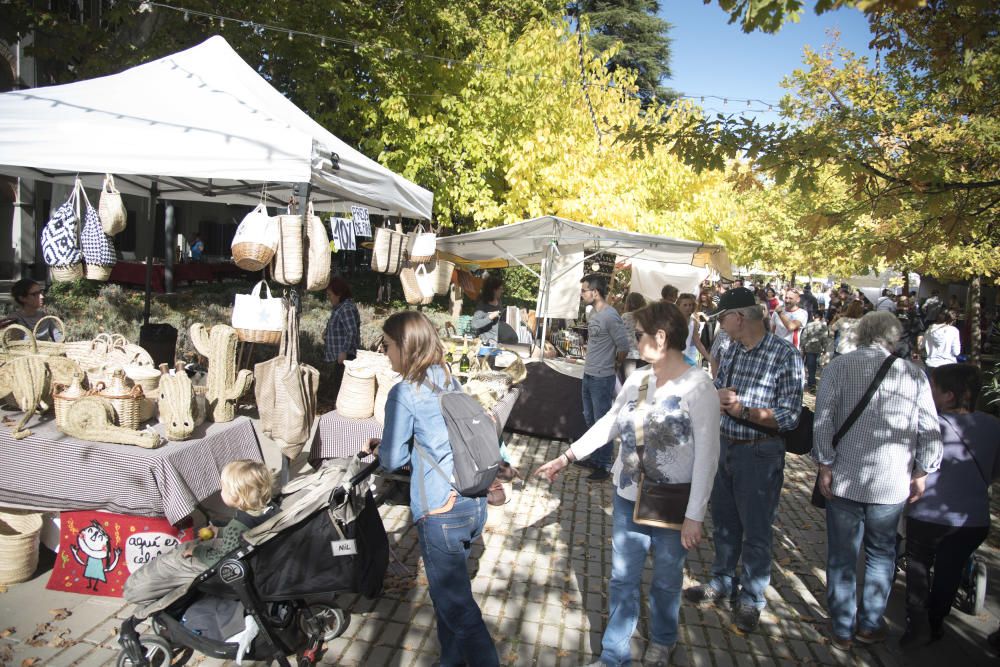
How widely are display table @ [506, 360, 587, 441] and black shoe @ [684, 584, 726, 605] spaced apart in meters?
3.63

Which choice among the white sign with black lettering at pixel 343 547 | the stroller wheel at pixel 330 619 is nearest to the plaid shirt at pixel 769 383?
the white sign with black lettering at pixel 343 547

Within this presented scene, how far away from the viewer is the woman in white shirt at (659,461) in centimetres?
282

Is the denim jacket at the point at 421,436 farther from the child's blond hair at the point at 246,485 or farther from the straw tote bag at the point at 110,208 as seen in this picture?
the straw tote bag at the point at 110,208

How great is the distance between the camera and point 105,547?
369 cm

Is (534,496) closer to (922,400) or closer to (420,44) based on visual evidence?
(922,400)

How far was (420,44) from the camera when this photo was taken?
13.5 metres

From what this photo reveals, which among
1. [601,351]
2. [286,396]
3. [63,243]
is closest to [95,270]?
[63,243]

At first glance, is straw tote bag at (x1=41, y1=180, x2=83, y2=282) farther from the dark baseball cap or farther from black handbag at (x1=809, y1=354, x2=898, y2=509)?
black handbag at (x1=809, y1=354, x2=898, y2=509)

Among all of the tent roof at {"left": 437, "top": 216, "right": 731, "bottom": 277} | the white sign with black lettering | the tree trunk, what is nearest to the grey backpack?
the white sign with black lettering

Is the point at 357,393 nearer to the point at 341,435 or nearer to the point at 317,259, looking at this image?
the point at 341,435

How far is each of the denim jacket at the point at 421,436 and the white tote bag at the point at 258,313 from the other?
204cm

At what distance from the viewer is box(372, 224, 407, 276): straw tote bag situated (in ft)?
21.0

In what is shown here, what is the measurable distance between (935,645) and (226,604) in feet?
13.4

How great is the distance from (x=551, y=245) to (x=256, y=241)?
510cm
